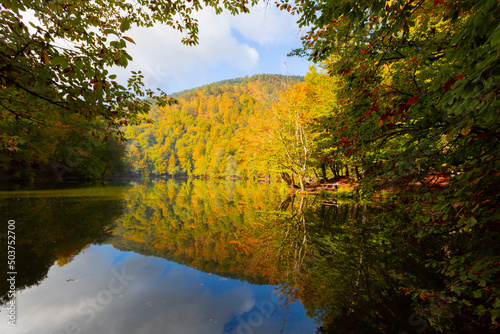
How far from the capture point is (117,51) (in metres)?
2.70

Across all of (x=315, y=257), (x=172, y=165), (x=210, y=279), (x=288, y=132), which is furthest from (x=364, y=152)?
(x=172, y=165)

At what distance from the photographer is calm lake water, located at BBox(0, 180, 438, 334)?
12.0ft

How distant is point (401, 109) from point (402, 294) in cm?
365

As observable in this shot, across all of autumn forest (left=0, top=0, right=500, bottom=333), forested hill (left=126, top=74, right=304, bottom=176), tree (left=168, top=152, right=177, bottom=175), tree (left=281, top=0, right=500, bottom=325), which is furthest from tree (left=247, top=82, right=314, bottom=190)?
tree (left=168, top=152, right=177, bottom=175)

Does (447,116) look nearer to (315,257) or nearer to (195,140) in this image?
(315,257)

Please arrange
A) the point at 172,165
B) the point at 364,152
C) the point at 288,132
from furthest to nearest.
→ the point at 172,165
the point at 288,132
the point at 364,152

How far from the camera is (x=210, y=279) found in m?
5.30

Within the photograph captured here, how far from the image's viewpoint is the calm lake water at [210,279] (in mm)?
3670

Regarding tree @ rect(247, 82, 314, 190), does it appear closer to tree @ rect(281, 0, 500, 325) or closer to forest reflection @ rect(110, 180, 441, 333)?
forest reflection @ rect(110, 180, 441, 333)

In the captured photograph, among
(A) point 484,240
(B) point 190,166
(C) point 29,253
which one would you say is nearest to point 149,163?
(B) point 190,166

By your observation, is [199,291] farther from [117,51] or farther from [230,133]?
[230,133]

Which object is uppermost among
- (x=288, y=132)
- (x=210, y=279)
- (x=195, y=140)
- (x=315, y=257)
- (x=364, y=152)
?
(x=195, y=140)

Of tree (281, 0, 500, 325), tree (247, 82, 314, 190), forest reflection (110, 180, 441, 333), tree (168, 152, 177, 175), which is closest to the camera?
tree (281, 0, 500, 325)

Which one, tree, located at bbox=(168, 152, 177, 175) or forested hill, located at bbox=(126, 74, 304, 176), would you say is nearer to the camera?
forested hill, located at bbox=(126, 74, 304, 176)
